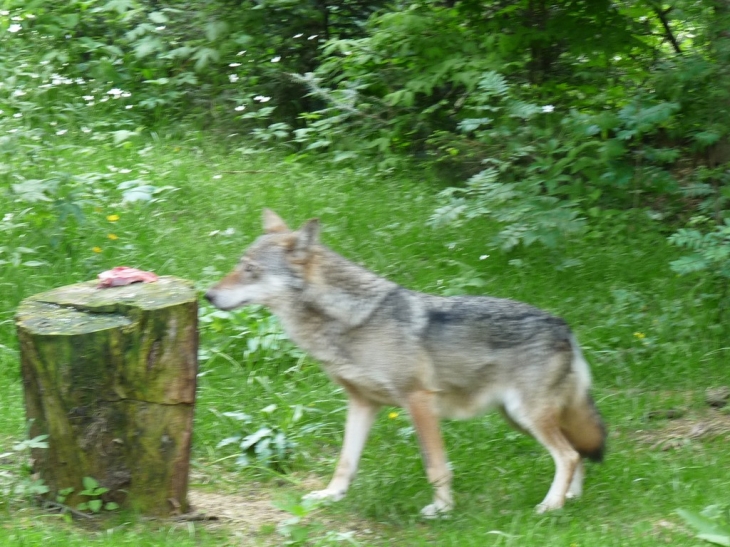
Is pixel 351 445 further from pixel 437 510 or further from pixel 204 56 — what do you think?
pixel 204 56

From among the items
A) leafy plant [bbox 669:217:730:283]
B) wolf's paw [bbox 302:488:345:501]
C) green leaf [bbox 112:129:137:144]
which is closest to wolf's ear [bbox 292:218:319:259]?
wolf's paw [bbox 302:488:345:501]

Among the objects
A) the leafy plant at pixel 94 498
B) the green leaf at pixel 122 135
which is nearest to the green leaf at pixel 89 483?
the leafy plant at pixel 94 498

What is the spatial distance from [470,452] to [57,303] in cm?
270

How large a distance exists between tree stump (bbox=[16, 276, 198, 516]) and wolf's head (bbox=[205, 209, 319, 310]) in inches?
29.8

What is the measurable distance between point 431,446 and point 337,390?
1403 millimetres

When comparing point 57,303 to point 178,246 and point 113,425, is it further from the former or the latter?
point 178,246

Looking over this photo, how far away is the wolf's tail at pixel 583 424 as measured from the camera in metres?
5.47

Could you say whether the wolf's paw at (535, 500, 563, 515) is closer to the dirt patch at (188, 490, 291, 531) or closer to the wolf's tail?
the wolf's tail

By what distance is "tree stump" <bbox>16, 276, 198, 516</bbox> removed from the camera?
445 cm

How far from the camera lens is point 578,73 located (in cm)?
986

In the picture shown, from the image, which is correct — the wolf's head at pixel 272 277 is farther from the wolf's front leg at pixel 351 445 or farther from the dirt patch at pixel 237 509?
the dirt patch at pixel 237 509

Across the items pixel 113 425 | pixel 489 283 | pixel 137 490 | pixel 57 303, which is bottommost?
pixel 489 283

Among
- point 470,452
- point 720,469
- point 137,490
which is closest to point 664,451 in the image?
point 720,469

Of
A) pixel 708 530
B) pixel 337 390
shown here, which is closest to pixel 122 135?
pixel 337 390
